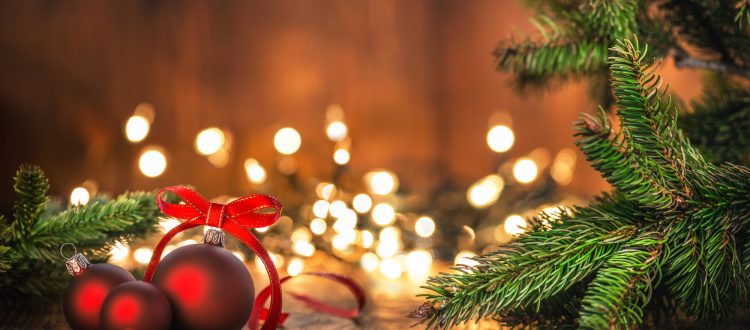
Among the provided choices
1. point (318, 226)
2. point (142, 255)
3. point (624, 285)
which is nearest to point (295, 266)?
point (318, 226)

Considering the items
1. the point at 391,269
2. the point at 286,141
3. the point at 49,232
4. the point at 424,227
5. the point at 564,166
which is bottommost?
the point at 49,232

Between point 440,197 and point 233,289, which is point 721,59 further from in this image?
point 440,197

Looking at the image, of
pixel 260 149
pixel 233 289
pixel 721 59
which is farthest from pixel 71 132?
pixel 721 59

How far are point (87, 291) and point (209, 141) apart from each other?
0.98 m

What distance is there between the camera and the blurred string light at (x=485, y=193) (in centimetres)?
123

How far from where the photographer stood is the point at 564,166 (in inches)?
57.4

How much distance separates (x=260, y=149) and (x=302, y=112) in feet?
0.45

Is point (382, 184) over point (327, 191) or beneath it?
over

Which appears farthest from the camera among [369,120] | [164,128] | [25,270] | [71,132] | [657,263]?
[369,120]

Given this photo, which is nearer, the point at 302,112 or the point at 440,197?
the point at 440,197

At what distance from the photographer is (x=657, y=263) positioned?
1.48 feet

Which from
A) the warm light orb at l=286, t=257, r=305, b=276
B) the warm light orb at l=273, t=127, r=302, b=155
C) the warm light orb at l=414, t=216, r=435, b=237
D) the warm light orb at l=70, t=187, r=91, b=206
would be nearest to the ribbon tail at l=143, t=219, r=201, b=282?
the warm light orb at l=70, t=187, r=91, b=206

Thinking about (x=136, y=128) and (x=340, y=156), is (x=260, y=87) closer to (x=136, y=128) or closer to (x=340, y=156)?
(x=136, y=128)

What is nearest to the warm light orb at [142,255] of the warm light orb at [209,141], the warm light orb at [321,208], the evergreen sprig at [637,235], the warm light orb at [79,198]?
the warm light orb at [79,198]
